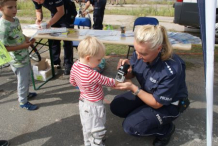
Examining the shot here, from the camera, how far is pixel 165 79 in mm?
1879

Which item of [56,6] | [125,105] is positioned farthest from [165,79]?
[56,6]

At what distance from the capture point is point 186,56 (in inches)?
187

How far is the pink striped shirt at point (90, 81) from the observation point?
70.1 inches

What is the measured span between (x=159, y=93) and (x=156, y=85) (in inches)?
3.7

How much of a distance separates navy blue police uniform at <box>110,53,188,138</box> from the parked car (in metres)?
3.92

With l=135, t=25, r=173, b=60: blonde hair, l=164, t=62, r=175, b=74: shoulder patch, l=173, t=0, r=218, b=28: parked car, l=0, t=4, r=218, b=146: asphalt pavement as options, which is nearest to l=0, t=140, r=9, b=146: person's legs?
l=0, t=4, r=218, b=146: asphalt pavement

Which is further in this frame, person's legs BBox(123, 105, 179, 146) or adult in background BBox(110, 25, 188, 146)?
person's legs BBox(123, 105, 179, 146)

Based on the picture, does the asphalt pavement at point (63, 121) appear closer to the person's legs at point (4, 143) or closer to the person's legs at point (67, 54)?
the person's legs at point (4, 143)

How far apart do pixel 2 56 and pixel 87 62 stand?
73 centimetres

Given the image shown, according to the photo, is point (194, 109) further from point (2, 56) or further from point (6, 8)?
point (6, 8)

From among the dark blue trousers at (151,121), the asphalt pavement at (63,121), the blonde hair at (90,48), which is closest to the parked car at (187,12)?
the asphalt pavement at (63,121)

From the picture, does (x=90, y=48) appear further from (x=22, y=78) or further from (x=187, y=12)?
(x=187, y=12)

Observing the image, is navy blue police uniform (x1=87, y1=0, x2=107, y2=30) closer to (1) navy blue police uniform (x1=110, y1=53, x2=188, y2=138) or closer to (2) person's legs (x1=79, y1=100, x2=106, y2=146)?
(1) navy blue police uniform (x1=110, y1=53, x2=188, y2=138)

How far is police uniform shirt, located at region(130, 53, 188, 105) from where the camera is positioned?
6.13 feet
